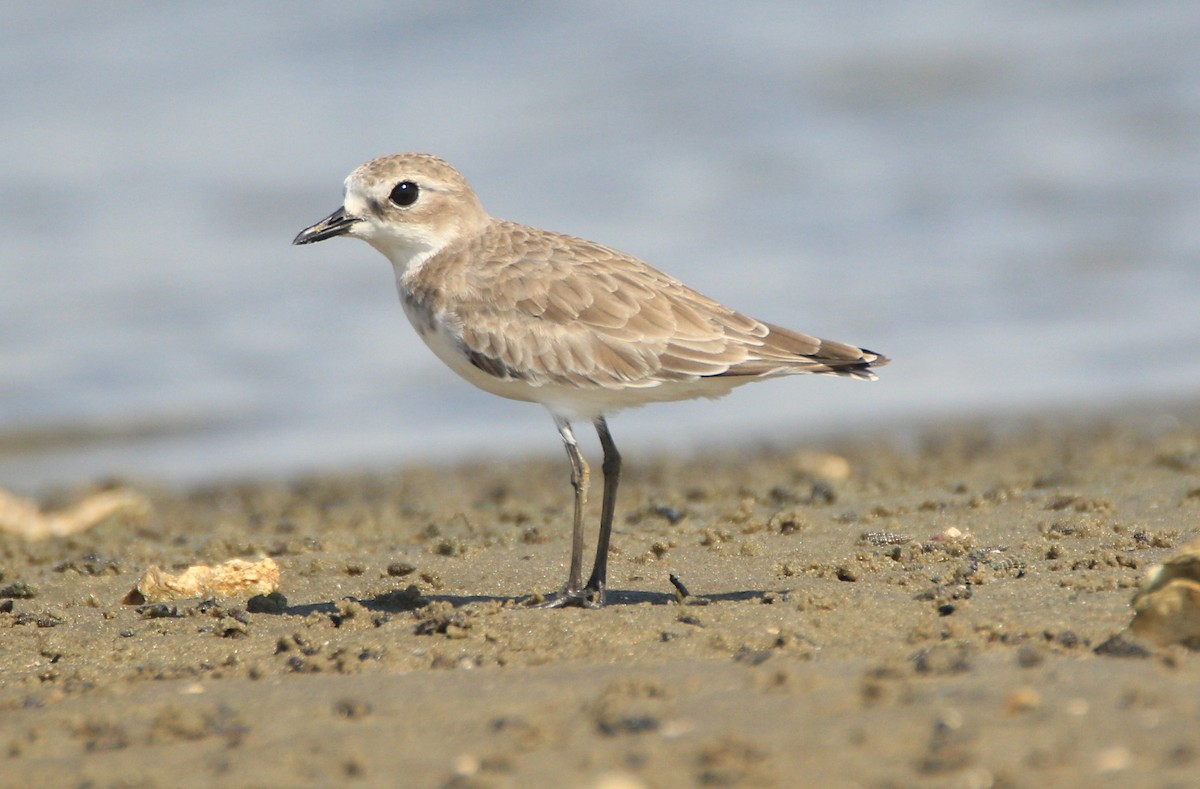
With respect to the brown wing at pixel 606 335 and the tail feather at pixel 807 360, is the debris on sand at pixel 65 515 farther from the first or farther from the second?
the tail feather at pixel 807 360

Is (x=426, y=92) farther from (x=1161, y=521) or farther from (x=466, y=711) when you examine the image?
(x=466, y=711)

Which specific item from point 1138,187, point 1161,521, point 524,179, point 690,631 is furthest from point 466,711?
point 1138,187

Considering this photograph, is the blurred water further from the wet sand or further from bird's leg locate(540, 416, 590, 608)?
bird's leg locate(540, 416, 590, 608)

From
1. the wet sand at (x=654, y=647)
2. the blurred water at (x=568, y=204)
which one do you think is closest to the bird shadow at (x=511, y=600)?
the wet sand at (x=654, y=647)

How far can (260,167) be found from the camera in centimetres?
1827

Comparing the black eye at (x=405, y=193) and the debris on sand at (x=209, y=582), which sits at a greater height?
the black eye at (x=405, y=193)

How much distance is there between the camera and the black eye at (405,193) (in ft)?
21.6

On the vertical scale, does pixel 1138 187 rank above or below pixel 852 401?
above

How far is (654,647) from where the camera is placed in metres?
5.00

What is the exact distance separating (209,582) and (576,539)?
1.67 meters

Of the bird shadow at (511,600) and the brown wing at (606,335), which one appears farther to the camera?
the brown wing at (606,335)

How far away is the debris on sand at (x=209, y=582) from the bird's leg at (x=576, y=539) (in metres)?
1.36

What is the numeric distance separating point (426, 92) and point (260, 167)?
9.67 ft

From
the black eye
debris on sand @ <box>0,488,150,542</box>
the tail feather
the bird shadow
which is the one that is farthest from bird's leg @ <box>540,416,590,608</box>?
debris on sand @ <box>0,488,150,542</box>
